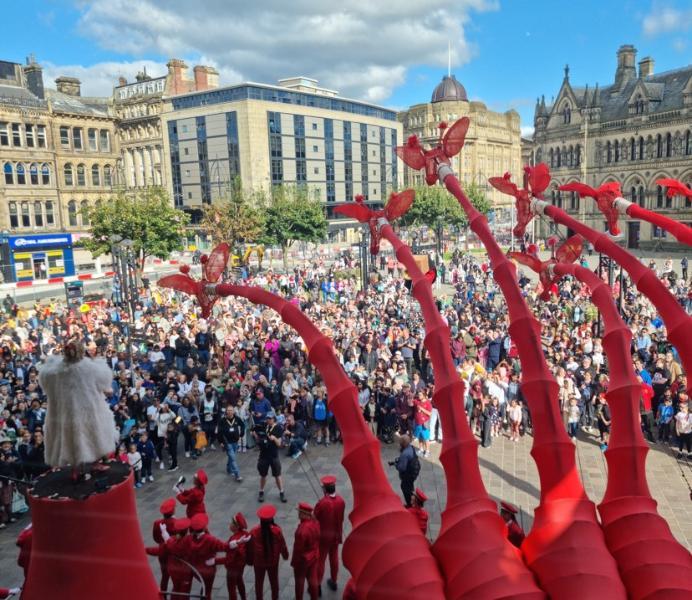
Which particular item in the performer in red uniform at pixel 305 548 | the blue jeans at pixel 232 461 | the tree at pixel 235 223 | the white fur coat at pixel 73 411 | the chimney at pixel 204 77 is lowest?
the blue jeans at pixel 232 461

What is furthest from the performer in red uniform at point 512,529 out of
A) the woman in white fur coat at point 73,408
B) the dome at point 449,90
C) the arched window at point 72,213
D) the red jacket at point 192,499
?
the dome at point 449,90

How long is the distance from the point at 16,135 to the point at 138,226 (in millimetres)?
16573

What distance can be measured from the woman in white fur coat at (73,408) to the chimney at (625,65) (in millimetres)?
63784

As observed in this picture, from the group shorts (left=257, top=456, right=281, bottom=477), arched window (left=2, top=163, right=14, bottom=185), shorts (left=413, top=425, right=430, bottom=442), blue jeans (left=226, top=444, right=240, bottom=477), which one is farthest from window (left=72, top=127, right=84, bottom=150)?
shorts (left=257, top=456, right=281, bottom=477)

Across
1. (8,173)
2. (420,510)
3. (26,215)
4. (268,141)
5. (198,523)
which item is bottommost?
(420,510)

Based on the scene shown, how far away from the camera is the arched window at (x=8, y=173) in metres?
43.5

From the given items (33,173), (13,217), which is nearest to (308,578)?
(13,217)

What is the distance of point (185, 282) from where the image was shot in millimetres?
6684

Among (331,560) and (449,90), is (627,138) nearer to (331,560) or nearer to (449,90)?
(449,90)

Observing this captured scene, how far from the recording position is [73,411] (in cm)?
470

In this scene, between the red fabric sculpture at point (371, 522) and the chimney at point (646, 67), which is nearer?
the red fabric sculpture at point (371, 522)

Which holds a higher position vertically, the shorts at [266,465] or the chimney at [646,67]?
the chimney at [646,67]

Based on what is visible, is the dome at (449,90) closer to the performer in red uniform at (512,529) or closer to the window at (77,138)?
the window at (77,138)

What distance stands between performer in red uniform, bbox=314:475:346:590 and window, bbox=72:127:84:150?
157 ft
